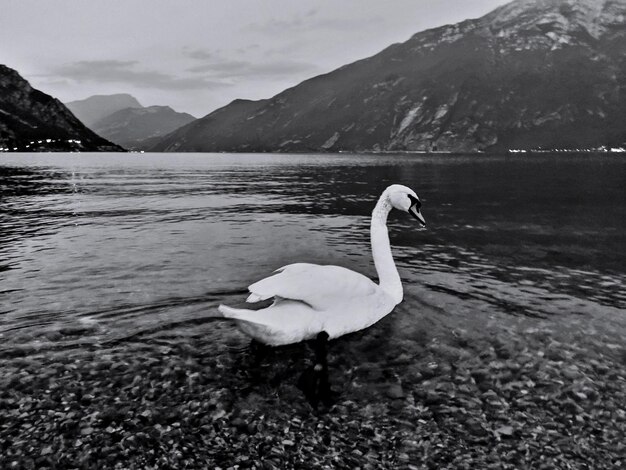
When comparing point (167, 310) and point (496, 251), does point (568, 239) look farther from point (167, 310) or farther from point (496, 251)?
point (167, 310)

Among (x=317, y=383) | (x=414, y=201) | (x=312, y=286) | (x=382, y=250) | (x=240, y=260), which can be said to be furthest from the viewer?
(x=240, y=260)

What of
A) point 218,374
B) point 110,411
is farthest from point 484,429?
point 110,411

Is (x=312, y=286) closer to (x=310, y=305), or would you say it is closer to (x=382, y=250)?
(x=310, y=305)

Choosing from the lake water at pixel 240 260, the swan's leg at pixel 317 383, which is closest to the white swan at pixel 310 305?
the swan's leg at pixel 317 383

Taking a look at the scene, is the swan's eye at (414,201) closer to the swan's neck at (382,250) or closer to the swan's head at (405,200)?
the swan's head at (405,200)

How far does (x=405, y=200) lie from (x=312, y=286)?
335 centimetres

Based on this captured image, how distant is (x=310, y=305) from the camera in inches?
340

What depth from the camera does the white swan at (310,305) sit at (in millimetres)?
8023

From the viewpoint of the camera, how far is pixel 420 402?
297 inches

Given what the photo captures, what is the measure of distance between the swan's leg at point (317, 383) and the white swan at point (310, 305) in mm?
718

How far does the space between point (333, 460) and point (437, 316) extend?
6142 mm

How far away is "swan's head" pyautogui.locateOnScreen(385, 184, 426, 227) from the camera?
1023cm

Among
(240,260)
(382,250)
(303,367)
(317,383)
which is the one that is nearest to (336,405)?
(317,383)

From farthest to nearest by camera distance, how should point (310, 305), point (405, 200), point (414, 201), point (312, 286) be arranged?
1. point (405, 200)
2. point (414, 201)
3. point (310, 305)
4. point (312, 286)
